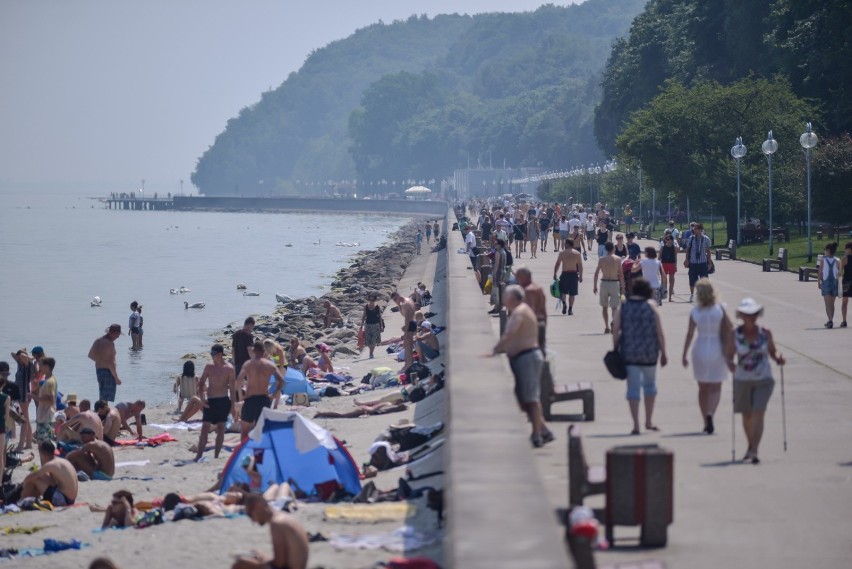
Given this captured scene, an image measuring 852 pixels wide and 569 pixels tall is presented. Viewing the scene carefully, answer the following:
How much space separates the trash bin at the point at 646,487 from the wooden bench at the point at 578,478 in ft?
0.88

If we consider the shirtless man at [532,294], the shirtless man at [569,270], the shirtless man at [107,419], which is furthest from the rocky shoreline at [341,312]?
the shirtless man at [532,294]

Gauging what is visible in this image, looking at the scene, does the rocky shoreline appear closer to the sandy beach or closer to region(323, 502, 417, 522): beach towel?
the sandy beach

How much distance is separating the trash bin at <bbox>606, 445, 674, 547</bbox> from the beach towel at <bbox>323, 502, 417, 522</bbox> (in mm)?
3431

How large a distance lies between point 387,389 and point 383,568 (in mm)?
13312

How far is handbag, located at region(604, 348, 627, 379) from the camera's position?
43.0ft

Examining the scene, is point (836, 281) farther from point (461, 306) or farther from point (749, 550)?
point (749, 550)

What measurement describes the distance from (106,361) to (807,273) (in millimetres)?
16129

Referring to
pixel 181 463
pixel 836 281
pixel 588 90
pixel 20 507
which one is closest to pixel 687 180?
pixel 836 281

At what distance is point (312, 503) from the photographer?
14.1 metres

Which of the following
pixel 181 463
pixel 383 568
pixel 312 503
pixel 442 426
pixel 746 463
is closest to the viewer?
pixel 383 568

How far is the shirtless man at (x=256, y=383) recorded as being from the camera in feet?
56.5

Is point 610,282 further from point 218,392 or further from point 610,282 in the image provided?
point 218,392

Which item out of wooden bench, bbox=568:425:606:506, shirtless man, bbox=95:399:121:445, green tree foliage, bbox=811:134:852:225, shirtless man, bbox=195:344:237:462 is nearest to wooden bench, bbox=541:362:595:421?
wooden bench, bbox=568:425:606:506

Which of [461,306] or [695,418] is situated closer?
[695,418]
